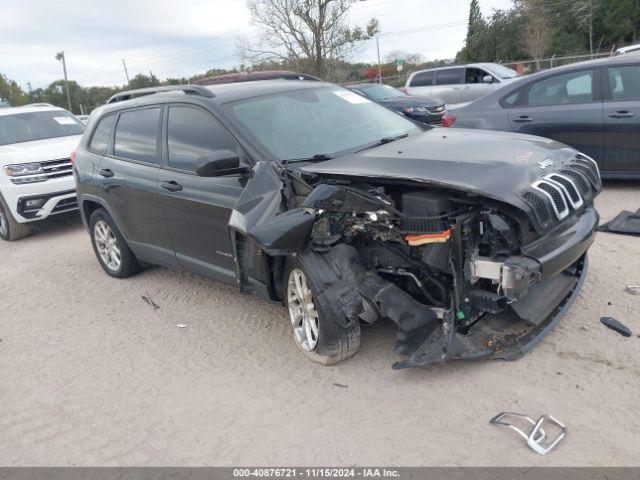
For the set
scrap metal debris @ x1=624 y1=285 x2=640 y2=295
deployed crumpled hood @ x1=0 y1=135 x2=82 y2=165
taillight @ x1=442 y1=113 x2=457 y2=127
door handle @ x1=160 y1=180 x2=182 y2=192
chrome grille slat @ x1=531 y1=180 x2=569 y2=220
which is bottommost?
scrap metal debris @ x1=624 y1=285 x2=640 y2=295

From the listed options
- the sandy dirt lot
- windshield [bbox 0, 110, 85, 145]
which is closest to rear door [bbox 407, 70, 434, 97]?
windshield [bbox 0, 110, 85, 145]

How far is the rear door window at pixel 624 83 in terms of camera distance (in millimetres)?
6582

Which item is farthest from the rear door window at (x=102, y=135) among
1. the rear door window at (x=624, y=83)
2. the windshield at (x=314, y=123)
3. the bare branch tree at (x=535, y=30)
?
the bare branch tree at (x=535, y=30)

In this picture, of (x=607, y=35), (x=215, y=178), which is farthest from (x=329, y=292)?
(x=607, y=35)

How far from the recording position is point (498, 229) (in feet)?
10.5

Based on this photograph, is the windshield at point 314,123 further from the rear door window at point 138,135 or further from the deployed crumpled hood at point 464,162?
the rear door window at point 138,135

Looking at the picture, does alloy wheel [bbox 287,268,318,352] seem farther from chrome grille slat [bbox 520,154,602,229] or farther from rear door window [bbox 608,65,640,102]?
rear door window [bbox 608,65,640,102]

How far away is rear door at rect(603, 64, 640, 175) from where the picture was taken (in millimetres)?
6469

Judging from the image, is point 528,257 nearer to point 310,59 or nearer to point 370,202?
point 370,202

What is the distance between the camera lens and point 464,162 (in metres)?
3.46

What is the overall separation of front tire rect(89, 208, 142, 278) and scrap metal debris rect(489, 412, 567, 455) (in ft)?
13.6

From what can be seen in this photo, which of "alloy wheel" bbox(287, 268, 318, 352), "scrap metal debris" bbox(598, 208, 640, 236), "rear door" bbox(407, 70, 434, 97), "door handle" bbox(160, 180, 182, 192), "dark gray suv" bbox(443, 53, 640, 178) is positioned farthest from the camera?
"rear door" bbox(407, 70, 434, 97)

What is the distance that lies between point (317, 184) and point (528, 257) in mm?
1365

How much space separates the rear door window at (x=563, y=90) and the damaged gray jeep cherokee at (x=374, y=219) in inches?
127
